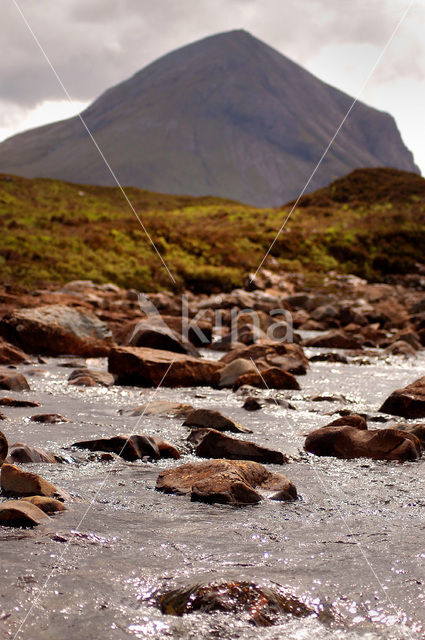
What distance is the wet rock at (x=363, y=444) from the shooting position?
4543 millimetres

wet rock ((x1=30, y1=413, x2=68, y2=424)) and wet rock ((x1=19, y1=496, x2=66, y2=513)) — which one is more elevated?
wet rock ((x1=19, y1=496, x2=66, y2=513))

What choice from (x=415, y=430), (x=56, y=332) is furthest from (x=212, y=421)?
(x=56, y=332)

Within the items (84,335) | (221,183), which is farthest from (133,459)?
(221,183)

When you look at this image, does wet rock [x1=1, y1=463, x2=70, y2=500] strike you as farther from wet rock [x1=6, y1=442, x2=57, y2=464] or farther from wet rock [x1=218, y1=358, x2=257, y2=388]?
wet rock [x1=218, y1=358, x2=257, y2=388]

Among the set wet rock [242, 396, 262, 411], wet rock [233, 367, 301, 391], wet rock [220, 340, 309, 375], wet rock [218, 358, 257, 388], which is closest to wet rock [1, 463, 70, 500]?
wet rock [242, 396, 262, 411]

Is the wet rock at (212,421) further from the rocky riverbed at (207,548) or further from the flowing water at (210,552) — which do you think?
the flowing water at (210,552)

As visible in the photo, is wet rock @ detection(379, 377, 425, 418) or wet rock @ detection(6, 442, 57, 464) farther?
wet rock @ detection(379, 377, 425, 418)

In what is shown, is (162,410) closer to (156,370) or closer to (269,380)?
(156,370)

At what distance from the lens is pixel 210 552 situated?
9.21 feet

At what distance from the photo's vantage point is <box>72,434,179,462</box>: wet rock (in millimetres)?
4367

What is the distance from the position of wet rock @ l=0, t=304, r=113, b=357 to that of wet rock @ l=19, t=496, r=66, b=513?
7.26 metres

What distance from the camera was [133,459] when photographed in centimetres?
432

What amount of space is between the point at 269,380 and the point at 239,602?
18.6 ft

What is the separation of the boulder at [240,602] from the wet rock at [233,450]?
74.0 inches
